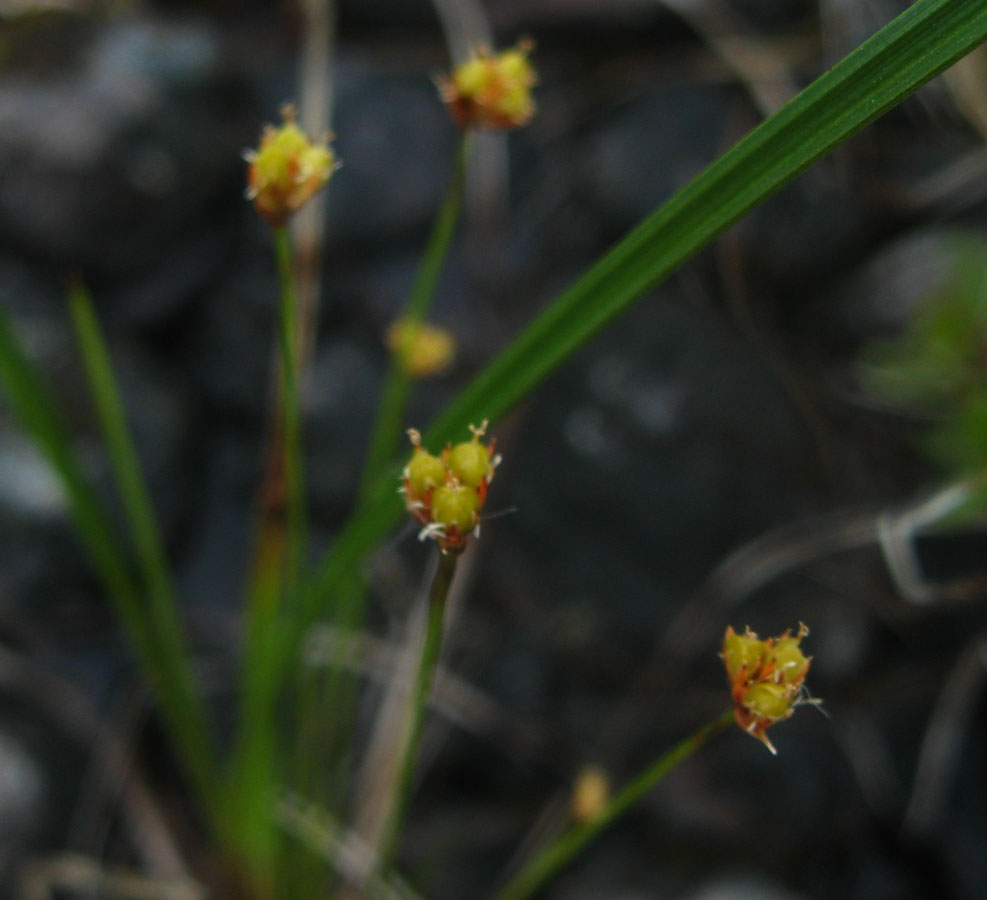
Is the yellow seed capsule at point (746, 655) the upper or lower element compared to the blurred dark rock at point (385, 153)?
lower

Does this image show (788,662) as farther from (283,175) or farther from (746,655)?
(283,175)

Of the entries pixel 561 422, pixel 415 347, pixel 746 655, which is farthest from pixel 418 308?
pixel 561 422

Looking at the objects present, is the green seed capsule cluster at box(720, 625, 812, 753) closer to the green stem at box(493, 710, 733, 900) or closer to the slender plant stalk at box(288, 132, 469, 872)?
the green stem at box(493, 710, 733, 900)

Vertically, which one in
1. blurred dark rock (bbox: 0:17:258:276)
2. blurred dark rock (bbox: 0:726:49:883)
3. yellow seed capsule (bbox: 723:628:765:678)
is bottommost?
blurred dark rock (bbox: 0:726:49:883)

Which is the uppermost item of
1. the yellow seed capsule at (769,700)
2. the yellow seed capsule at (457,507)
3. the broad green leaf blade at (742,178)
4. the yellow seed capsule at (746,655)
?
the broad green leaf blade at (742,178)

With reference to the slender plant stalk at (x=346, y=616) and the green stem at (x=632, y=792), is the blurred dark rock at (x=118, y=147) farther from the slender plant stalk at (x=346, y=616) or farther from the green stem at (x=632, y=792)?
the green stem at (x=632, y=792)

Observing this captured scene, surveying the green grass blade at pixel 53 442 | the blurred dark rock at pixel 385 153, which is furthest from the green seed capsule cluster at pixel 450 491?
the blurred dark rock at pixel 385 153

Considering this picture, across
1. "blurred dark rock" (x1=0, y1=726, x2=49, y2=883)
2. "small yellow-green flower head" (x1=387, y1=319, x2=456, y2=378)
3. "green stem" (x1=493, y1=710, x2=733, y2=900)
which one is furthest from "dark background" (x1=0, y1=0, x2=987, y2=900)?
"green stem" (x1=493, y1=710, x2=733, y2=900)
